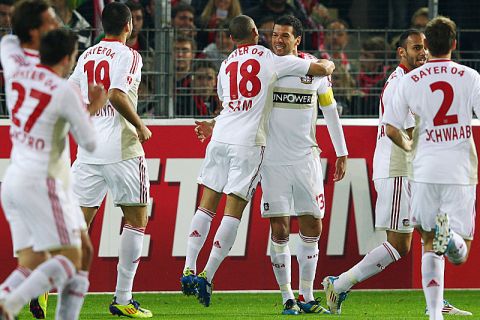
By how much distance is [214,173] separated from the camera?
1004 cm

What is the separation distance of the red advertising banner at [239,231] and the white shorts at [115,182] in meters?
1.64

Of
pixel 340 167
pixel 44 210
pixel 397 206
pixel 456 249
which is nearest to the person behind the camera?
pixel 44 210

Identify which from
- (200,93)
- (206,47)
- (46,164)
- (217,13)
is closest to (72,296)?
(46,164)

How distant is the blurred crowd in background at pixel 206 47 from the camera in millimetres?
11570

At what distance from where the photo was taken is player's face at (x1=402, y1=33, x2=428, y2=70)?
32.3ft

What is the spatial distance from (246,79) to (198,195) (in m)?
1.96

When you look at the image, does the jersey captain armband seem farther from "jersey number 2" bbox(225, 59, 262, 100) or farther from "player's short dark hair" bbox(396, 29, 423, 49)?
"player's short dark hair" bbox(396, 29, 423, 49)

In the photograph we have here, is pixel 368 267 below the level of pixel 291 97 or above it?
below

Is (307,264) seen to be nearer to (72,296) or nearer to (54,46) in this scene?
(72,296)

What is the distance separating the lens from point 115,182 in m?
9.57

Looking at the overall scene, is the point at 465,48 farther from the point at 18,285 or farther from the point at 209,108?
the point at 18,285

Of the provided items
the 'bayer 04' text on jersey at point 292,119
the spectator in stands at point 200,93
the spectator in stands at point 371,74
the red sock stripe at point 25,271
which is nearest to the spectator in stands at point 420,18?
the spectator in stands at point 371,74

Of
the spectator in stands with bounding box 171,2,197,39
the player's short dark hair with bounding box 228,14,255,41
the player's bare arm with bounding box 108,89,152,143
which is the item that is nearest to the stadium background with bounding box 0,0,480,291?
the spectator in stands with bounding box 171,2,197,39

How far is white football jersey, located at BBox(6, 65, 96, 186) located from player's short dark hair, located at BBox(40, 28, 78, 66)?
0.19ft
